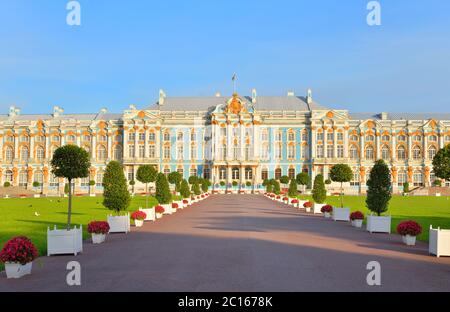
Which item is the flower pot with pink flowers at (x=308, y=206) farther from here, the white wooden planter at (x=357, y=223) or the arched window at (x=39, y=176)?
the arched window at (x=39, y=176)

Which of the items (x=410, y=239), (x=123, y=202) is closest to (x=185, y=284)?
(x=410, y=239)

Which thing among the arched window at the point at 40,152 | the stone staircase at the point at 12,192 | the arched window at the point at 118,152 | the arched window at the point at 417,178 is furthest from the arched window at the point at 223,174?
the arched window at the point at 417,178

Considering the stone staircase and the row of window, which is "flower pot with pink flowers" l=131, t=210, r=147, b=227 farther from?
the row of window

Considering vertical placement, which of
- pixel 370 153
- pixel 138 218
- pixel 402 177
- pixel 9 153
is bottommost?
pixel 138 218

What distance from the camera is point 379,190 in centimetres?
2433

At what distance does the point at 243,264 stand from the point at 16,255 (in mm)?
5529

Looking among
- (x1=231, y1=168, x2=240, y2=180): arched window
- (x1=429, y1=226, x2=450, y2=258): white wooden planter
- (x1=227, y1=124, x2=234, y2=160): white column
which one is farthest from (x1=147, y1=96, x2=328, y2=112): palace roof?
(x1=429, y1=226, x2=450, y2=258): white wooden planter

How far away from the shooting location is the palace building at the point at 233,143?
279 ft

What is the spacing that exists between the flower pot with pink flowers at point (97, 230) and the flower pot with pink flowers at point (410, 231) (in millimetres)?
10735

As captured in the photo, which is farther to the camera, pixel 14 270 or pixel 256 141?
pixel 256 141

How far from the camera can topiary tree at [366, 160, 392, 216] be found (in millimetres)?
24184

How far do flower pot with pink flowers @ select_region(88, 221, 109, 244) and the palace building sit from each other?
65398 mm

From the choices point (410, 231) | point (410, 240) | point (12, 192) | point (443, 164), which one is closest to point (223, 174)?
point (12, 192)

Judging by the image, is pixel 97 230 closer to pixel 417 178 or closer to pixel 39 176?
pixel 39 176
